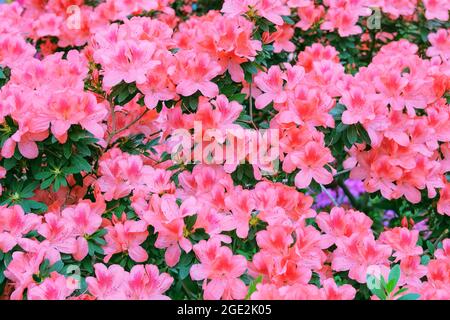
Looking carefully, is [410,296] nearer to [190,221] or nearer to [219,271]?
[219,271]

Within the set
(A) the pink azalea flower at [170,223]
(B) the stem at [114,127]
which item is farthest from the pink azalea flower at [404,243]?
(B) the stem at [114,127]

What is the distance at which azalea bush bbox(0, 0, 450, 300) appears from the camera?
1679mm

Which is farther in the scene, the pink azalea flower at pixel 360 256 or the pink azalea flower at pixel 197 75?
the pink azalea flower at pixel 197 75

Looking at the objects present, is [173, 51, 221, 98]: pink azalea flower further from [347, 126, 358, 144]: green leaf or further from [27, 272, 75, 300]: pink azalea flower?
[27, 272, 75, 300]: pink azalea flower

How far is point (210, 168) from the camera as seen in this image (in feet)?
6.29

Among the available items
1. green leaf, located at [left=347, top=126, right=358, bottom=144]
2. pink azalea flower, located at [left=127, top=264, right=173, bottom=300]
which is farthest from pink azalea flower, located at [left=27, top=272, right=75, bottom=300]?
green leaf, located at [left=347, top=126, right=358, bottom=144]

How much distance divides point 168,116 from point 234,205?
39 centimetres

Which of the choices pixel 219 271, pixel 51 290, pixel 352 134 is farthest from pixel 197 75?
pixel 51 290

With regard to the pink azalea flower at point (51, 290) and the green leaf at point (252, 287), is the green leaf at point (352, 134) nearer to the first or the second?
the green leaf at point (252, 287)

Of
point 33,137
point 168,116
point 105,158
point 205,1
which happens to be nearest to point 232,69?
point 168,116

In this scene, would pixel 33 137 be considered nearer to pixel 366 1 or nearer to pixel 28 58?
pixel 28 58

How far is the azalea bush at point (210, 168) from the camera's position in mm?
1679

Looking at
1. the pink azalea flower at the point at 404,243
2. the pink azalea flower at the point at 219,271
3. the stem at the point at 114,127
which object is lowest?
the pink azalea flower at the point at 404,243

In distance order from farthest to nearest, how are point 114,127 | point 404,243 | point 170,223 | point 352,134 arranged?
point 114,127
point 352,134
point 404,243
point 170,223
